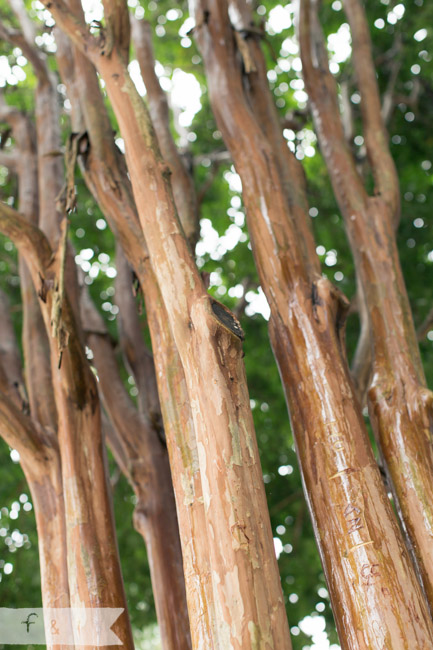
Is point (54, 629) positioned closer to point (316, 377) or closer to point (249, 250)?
point (316, 377)

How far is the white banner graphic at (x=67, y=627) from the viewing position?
10.00 feet

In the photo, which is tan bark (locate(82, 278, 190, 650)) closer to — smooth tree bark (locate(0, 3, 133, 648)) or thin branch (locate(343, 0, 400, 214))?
smooth tree bark (locate(0, 3, 133, 648))

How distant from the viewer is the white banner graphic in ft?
10.00

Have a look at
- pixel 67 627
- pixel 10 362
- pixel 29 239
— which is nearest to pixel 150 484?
pixel 67 627

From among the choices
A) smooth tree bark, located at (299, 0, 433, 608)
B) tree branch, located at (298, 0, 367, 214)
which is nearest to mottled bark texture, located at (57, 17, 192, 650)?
smooth tree bark, located at (299, 0, 433, 608)

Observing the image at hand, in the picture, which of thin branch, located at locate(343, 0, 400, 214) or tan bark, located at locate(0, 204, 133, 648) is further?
thin branch, located at locate(343, 0, 400, 214)

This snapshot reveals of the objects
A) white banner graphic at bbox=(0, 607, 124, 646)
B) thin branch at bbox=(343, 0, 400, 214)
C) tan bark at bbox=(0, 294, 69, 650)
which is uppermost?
thin branch at bbox=(343, 0, 400, 214)

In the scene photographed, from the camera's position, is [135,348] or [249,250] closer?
[135,348]

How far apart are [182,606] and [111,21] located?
12.2 ft

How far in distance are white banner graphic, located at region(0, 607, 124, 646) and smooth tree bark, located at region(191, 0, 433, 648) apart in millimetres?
1161

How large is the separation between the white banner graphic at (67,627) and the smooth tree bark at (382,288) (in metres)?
1.59

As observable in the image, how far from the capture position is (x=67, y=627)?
3.30 meters

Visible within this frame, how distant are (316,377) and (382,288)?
1014 mm

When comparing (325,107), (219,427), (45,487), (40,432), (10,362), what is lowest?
(219,427)
